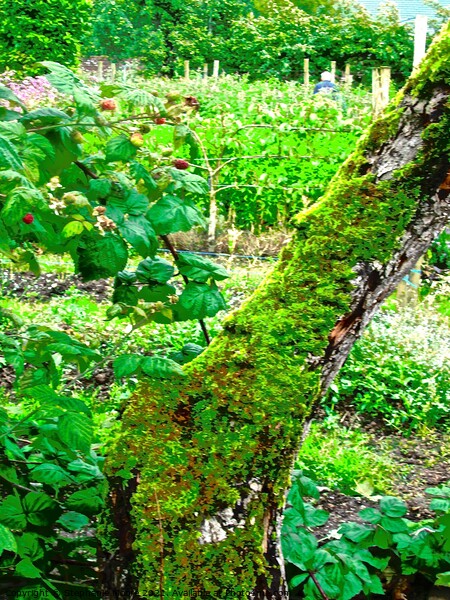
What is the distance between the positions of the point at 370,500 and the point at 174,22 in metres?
33.3

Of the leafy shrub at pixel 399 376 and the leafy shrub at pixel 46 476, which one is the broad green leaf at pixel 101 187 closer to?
the leafy shrub at pixel 46 476

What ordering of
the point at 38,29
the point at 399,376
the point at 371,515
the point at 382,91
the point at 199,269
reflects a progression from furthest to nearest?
1. the point at 38,29
2. the point at 382,91
3. the point at 399,376
4. the point at 371,515
5. the point at 199,269

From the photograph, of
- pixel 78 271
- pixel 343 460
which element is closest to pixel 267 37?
pixel 343 460

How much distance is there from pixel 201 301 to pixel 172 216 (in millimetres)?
268

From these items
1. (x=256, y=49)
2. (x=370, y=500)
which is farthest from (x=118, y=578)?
(x=256, y=49)

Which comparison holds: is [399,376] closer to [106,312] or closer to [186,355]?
[186,355]

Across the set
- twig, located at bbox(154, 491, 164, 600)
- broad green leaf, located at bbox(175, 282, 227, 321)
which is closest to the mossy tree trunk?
twig, located at bbox(154, 491, 164, 600)

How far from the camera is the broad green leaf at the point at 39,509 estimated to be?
2453 mm

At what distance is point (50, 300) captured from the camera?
6.82 meters

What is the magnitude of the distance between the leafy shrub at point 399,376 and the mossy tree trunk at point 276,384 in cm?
297

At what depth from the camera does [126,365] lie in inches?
90.8

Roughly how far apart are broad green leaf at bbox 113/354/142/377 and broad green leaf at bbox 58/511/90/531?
0.51 metres

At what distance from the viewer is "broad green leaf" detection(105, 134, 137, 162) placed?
230 centimetres

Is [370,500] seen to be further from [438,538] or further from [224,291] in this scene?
[224,291]
